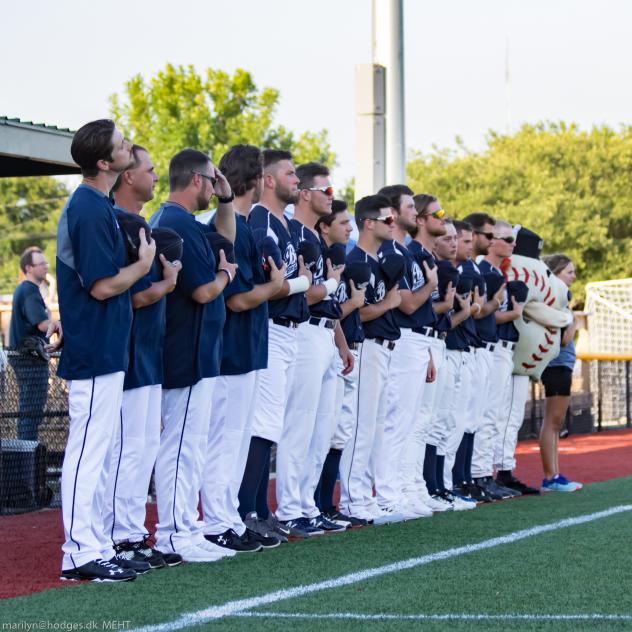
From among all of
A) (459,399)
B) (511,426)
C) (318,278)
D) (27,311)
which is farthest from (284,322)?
(27,311)

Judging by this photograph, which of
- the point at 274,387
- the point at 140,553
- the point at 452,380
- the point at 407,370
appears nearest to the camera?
the point at 140,553

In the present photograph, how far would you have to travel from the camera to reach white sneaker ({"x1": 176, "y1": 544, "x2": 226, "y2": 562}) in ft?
22.9

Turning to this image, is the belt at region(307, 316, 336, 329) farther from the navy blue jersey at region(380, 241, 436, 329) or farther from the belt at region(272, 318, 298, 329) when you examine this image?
the navy blue jersey at region(380, 241, 436, 329)

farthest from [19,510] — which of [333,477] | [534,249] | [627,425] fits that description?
[627,425]

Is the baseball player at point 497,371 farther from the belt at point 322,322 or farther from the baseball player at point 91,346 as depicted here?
the baseball player at point 91,346

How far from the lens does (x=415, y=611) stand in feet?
18.3

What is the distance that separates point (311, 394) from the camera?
8.37m

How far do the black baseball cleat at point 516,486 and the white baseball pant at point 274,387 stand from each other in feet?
12.7

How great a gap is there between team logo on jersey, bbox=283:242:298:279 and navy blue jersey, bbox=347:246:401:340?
1146 mm

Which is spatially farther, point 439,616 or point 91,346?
point 91,346

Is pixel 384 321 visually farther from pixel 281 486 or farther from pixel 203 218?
pixel 203 218

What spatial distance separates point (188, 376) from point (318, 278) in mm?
1670

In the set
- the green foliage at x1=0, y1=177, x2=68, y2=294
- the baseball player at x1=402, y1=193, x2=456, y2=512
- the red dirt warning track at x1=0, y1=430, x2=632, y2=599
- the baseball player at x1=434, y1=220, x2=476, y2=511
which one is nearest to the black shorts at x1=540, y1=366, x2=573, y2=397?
the red dirt warning track at x1=0, y1=430, x2=632, y2=599

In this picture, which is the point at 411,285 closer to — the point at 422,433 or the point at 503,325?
the point at 422,433
